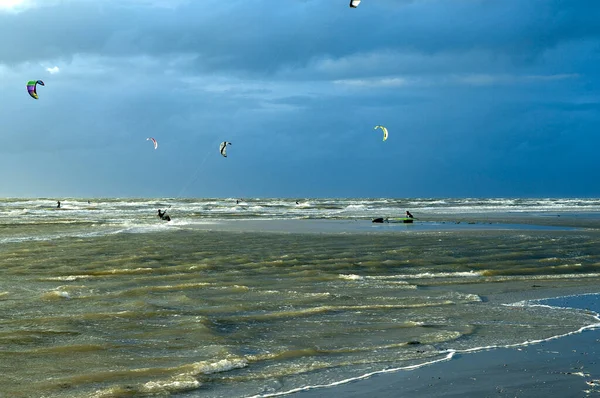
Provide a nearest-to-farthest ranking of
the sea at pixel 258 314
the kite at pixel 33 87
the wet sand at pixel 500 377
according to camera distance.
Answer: the wet sand at pixel 500 377
the sea at pixel 258 314
the kite at pixel 33 87

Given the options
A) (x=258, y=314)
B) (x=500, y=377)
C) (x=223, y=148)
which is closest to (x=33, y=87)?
(x=223, y=148)

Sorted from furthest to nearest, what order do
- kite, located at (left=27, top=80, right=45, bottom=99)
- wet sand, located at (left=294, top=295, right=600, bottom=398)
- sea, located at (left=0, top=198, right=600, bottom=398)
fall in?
kite, located at (left=27, top=80, right=45, bottom=99) → sea, located at (left=0, top=198, right=600, bottom=398) → wet sand, located at (left=294, top=295, right=600, bottom=398)

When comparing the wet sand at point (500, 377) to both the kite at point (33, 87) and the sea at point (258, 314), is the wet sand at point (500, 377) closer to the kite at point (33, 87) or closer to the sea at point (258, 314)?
the sea at point (258, 314)

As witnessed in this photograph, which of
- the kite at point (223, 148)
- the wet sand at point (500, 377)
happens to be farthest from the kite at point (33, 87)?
the wet sand at point (500, 377)

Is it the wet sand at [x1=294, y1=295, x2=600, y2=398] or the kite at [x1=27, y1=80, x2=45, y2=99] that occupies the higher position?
the kite at [x1=27, y1=80, x2=45, y2=99]

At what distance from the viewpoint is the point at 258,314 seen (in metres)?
10.5

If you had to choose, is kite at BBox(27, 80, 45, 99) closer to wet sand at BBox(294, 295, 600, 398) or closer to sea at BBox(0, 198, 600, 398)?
sea at BBox(0, 198, 600, 398)

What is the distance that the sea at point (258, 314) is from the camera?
7062 mm

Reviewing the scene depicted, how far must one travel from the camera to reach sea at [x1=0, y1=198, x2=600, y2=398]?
7062 mm

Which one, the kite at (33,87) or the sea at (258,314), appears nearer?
the sea at (258,314)

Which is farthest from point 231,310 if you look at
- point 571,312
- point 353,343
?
point 571,312

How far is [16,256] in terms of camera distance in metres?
19.7

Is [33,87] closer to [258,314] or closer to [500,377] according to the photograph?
[258,314]

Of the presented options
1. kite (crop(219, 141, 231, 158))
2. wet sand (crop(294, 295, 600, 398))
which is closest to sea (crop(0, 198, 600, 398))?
wet sand (crop(294, 295, 600, 398))
